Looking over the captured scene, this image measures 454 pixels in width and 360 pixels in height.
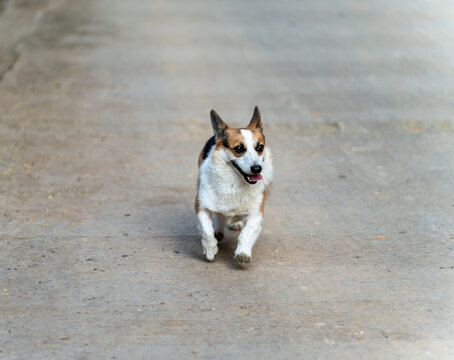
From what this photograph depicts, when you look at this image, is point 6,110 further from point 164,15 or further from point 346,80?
point 164,15

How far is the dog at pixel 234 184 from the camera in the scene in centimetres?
547

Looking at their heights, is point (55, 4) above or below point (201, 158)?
below

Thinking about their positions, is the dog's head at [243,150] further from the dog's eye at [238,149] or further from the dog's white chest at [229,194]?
the dog's white chest at [229,194]

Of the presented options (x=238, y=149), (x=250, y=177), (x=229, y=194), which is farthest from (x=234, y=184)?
(x=238, y=149)

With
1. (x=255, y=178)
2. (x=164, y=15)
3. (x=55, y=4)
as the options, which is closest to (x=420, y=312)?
(x=255, y=178)

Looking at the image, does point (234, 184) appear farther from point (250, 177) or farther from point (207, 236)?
point (207, 236)

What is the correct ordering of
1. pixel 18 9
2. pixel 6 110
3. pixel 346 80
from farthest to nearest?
pixel 18 9
pixel 346 80
pixel 6 110

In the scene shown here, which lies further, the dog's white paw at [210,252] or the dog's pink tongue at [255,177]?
the dog's white paw at [210,252]

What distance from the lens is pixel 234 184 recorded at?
5.68m

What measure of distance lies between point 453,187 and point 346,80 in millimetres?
4394

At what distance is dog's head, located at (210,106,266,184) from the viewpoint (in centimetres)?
539

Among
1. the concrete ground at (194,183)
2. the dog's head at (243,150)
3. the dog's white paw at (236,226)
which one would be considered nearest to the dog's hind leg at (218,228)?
the concrete ground at (194,183)

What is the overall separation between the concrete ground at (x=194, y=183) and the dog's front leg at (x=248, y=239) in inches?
6.4

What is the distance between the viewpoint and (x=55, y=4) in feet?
52.8
